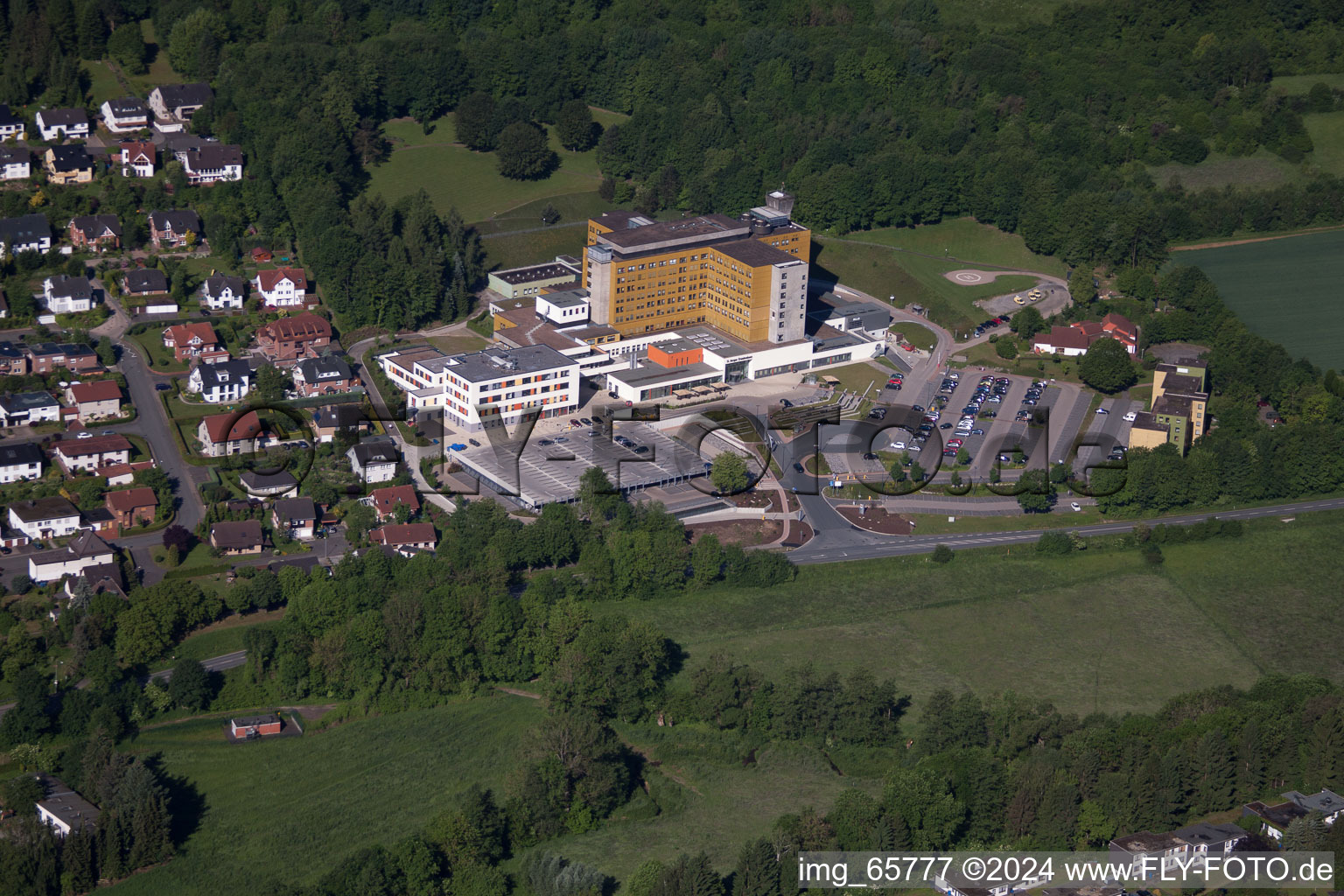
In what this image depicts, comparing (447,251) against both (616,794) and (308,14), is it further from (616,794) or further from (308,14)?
(616,794)

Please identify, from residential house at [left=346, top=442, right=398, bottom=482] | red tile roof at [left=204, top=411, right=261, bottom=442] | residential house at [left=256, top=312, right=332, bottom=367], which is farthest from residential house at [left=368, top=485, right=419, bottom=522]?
residential house at [left=256, top=312, right=332, bottom=367]

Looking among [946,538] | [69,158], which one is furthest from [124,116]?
[946,538]

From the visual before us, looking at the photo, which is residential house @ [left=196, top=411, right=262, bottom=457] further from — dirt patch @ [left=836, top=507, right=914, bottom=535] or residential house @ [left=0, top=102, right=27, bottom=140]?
residential house @ [left=0, top=102, right=27, bottom=140]

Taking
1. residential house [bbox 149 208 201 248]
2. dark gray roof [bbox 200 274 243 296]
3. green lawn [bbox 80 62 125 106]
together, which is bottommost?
dark gray roof [bbox 200 274 243 296]

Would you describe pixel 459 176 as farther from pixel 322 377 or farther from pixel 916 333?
pixel 916 333

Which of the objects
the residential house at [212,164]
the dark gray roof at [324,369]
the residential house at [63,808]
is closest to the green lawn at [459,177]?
the residential house at [212,164]

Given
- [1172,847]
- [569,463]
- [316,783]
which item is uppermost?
[569,463]

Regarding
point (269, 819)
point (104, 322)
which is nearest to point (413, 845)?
point (269, 819)

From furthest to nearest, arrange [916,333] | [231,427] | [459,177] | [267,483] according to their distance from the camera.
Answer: [459,177], [916,333], [231,427], [267,483]
